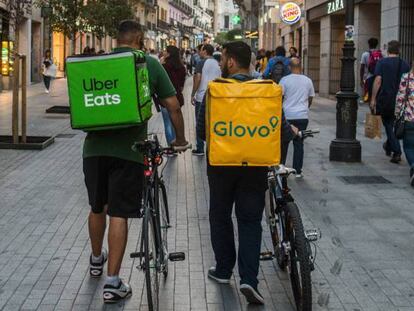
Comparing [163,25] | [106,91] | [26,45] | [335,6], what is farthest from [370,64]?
[163,25]

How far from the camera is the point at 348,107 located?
11117mm

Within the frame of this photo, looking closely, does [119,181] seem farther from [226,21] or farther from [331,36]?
[226,21]

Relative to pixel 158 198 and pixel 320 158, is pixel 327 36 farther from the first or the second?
pixel 158 198

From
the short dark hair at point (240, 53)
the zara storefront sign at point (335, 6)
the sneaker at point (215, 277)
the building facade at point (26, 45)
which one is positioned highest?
the zara storefront sign at point (335, 6)

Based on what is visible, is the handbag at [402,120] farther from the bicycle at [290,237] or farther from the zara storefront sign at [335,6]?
the zara storefront sign at [335,6]

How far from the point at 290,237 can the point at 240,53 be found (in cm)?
129

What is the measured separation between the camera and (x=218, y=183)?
16.2ft

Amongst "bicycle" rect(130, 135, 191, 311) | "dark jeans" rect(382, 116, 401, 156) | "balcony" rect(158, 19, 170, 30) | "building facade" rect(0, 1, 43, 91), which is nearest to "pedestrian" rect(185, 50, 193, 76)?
"building facade" rect(0, 1, 43, 91)

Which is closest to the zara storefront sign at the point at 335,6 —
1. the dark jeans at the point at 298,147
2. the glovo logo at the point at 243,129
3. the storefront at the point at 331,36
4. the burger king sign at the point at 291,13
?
the storefront at the point at 331,36

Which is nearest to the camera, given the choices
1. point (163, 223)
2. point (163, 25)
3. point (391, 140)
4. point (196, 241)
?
point (163, 223)

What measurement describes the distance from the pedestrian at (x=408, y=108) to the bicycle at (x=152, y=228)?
16.3 ft

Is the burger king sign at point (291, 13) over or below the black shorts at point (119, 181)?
over

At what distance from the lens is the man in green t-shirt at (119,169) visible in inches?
188

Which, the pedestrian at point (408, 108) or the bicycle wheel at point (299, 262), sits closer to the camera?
the bicycle wheel at point (299, 262)
